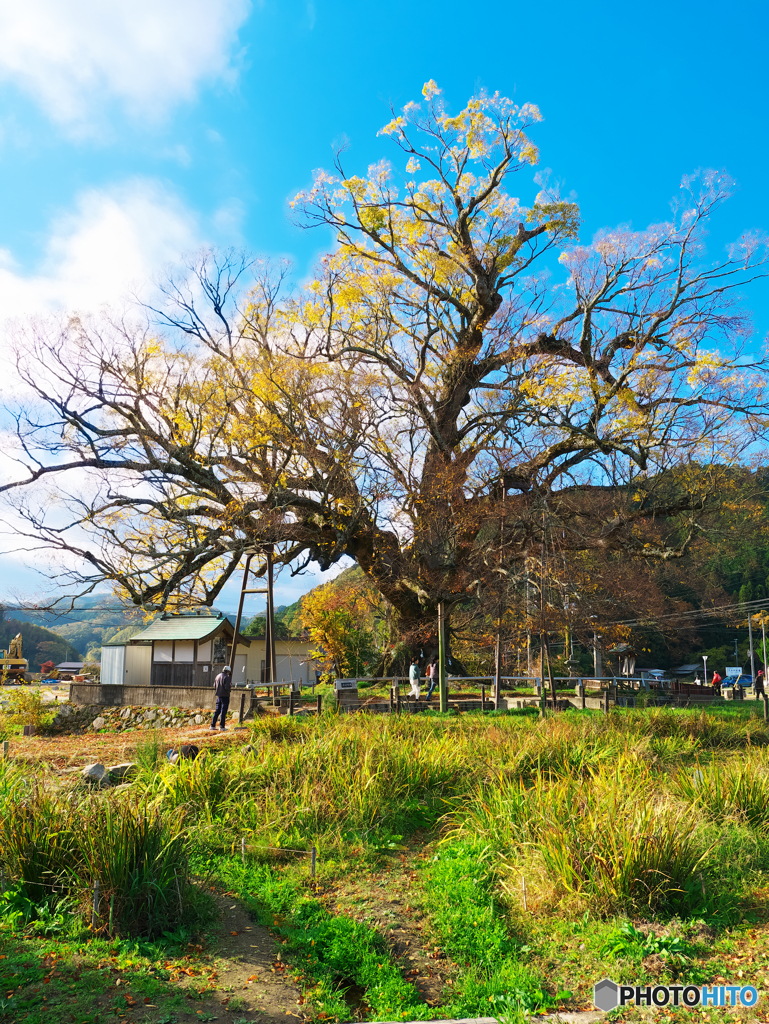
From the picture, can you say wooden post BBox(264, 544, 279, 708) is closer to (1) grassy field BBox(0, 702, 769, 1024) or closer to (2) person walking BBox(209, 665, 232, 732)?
(2) person walking BBox(209, 665, 232, 732)

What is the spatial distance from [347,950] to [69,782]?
12.2 feet

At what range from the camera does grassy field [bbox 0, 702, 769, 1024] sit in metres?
4.83

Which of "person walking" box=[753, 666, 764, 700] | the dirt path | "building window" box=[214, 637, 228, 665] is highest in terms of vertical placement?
"building window" box=[214, 637, 228, 665]

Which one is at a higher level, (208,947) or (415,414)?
(415,414)

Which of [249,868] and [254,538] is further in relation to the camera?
[254,538]

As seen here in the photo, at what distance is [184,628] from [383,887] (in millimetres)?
24916

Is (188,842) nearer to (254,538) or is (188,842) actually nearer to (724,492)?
(254,538)

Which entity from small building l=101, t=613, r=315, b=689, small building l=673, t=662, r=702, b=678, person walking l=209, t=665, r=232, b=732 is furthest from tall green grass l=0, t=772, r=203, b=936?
Answer: small building l=673, t=662, r=702, b=678

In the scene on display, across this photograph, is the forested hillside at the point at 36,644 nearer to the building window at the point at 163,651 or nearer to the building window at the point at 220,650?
the building window at the point at 220,650

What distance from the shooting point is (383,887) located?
6891 millimetres

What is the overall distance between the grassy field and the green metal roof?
21.3 metres

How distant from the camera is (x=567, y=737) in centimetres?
1123

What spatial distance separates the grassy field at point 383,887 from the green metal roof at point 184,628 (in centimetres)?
2132

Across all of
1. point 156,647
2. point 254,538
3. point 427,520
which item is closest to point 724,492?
point 427,520
